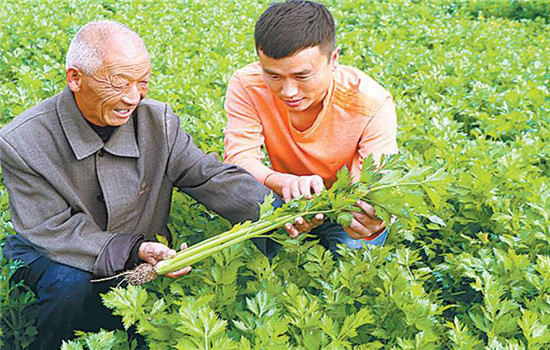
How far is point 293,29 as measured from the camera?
278cm

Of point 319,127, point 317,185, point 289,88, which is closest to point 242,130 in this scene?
point 319,127

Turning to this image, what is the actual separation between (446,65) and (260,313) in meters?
5.08

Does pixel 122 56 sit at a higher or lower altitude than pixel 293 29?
higher

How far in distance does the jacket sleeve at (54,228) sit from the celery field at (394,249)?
0.24m

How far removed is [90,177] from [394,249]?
1.68m

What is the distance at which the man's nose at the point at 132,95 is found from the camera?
2.46 m

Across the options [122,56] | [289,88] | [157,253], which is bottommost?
[157,253]

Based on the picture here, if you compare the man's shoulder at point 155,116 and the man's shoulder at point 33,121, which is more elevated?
the man's shoulder at point 33,121

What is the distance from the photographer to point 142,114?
2.73 metres

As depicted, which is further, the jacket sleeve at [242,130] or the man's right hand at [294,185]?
the jacket sleeve at [242,130]

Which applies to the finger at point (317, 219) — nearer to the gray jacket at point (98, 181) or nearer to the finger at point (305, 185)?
the finger at point (305, 185)

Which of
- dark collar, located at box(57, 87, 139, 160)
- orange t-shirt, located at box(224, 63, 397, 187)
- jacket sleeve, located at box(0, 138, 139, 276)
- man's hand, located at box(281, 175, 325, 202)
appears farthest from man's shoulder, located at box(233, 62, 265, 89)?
jacket sleeve, located at box(0, 138, 139, 276)

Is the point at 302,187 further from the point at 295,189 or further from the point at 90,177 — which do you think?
the point at 90,177

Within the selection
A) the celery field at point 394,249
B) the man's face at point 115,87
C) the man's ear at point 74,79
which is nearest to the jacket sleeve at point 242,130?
the celery field at point 394,249
